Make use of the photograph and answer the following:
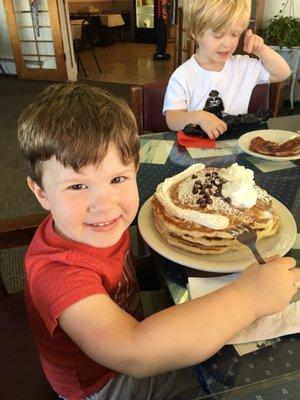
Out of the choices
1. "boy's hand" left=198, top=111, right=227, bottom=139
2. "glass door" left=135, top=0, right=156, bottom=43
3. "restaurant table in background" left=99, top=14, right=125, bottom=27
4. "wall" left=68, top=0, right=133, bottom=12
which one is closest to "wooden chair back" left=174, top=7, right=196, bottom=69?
"boy's hand" left=198, top=111, right=227, bottom=139

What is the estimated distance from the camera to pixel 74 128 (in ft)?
1.94

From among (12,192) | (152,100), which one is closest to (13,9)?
(12,192)

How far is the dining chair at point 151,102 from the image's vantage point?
1.52 m

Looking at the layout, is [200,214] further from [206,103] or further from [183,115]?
[206,103]

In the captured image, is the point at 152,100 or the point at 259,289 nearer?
the point at 259,289

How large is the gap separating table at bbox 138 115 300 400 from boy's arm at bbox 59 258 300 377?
4 centimetres

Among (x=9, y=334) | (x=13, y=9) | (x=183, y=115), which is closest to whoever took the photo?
(x=9, y=334)

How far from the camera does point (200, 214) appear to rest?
0.71 metres

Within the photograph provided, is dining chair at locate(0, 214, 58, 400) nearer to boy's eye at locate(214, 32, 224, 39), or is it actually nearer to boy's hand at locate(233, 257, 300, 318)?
boy's hand at locate(233, 257, 300, 318)

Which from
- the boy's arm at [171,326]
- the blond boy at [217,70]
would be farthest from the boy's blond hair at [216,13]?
the boy's arm at [171,326]

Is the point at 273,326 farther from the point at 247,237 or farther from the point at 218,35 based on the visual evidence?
the point at 218,35

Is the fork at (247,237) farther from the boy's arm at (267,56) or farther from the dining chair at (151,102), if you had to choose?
the boy's arm at (267,56)

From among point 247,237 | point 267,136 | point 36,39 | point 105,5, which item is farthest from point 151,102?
point 105,5

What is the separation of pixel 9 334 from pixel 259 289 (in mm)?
655
